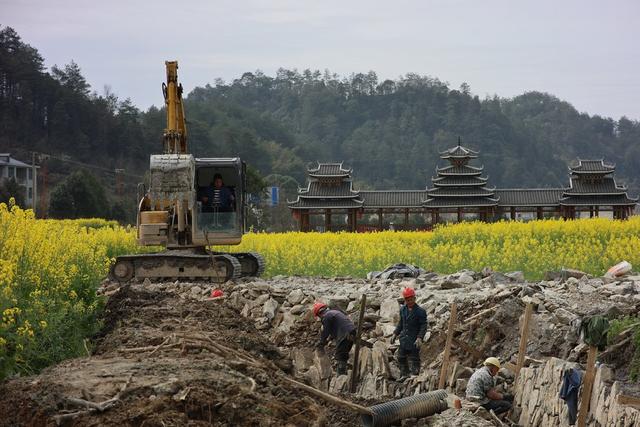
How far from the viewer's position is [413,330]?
1489 centimetres

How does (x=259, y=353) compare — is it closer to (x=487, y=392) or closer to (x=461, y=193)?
(x=487, y=392)

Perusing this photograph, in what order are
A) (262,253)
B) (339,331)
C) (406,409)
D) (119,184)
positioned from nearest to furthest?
(406,409), (339,331), (262,253), (119,184)

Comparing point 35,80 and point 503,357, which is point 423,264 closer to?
point 503,357

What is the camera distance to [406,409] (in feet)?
37.5

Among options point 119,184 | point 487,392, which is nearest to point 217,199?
point 487,392

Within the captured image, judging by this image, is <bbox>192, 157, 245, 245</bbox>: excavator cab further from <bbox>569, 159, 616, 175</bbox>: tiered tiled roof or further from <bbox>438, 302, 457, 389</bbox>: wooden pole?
<bbox>569, 159, 616, 175</bbox>: tiered tiled roof

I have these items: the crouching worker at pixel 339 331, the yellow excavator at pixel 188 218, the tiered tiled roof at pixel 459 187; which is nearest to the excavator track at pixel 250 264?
the yellow excavator at pixel 188 218

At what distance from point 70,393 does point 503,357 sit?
7.49 m

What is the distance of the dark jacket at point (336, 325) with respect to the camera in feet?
50.6

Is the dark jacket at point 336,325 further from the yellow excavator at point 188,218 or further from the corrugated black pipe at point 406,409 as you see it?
the yellow excavator at point 188,218

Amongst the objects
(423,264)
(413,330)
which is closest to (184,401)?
(413,330)

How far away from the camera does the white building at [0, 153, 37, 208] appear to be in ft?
245

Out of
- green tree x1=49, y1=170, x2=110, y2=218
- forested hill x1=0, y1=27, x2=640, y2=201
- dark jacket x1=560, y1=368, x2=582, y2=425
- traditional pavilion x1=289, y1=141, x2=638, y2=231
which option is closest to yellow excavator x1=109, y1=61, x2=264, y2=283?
dark jacket x1=560, y1=368, x2=582, y2=425

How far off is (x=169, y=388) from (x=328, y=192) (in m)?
53.1
